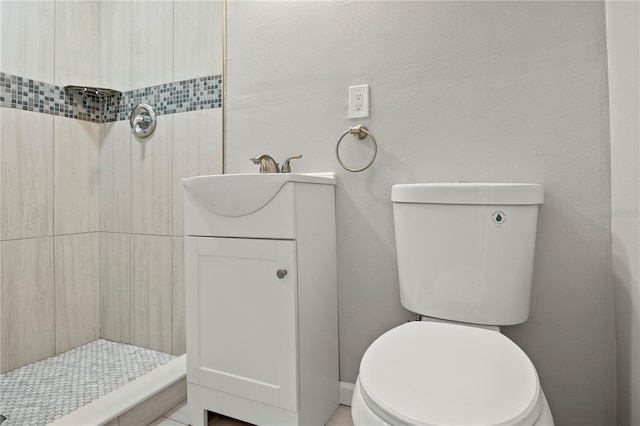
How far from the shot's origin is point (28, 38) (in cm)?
156

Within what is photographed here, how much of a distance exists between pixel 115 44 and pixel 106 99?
282mm

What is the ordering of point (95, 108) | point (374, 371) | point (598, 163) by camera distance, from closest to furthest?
1. point (374, 371)
2. point (598, 163)
3. point (95, 108)

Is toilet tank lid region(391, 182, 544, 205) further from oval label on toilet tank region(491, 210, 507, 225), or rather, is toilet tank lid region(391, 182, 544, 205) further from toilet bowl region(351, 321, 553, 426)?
toilet bowl region(351, 321, 553, 426)

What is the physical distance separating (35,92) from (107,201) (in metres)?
0.57

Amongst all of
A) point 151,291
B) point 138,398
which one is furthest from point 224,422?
point 151,291

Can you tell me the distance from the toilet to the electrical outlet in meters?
0.35

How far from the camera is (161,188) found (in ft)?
5.62

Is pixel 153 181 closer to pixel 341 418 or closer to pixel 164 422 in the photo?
pixel 164 422

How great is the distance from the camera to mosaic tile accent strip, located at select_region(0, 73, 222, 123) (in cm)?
153

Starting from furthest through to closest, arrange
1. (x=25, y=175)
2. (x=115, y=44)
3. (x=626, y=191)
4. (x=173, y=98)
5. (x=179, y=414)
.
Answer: (x=115, y=44) → (x=173, y=98) → (x=25, y=175) → (x=179, y=414) → (x=626, y=191)

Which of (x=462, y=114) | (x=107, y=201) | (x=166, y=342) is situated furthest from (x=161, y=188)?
(x=462, y=114)

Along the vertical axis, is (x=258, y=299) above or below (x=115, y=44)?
below

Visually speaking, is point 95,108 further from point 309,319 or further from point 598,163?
point 598,163

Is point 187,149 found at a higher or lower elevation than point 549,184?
higher
